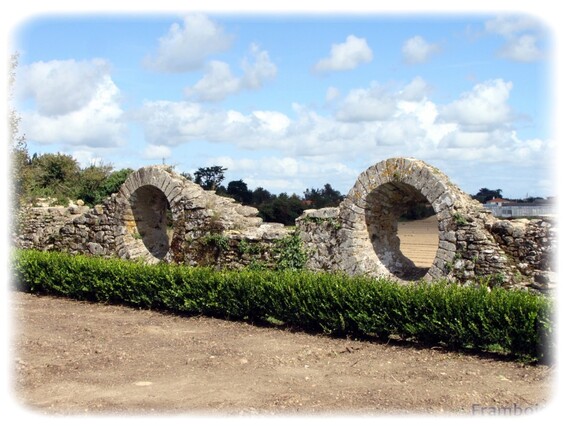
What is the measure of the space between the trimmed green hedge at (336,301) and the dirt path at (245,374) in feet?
1.06

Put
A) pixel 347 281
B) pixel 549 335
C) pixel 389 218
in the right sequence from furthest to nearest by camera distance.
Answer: pixel 389 218
pixel 347 281
pixel 549 335

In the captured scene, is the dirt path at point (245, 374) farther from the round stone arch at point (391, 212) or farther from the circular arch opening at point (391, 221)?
the circular arch opening at point (391, 221)

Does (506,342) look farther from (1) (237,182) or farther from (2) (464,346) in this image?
(1) (237,182)

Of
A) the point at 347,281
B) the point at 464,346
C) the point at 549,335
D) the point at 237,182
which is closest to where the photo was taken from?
the point at 549,335

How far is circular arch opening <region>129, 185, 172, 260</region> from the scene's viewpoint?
15.5 m

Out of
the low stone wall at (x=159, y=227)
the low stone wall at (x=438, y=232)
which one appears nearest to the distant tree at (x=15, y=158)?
the low stone wall at (x=159, y=227)

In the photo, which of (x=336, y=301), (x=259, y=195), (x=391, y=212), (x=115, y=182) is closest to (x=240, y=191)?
(x=259, y=195)

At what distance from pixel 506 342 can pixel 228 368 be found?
374 centimetres

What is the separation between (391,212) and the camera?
1273cm

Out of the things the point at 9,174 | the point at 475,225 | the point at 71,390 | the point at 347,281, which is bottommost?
the point at 71,390

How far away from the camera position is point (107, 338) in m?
10.6

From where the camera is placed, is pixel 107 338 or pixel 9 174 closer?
pixel 107 338

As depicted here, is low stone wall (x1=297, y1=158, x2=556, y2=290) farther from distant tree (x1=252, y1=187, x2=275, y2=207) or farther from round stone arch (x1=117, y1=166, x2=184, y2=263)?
distant tree (x1=252, y1=187, x2=275, y2=207)

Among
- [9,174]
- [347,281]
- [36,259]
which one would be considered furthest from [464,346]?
[9,174]
